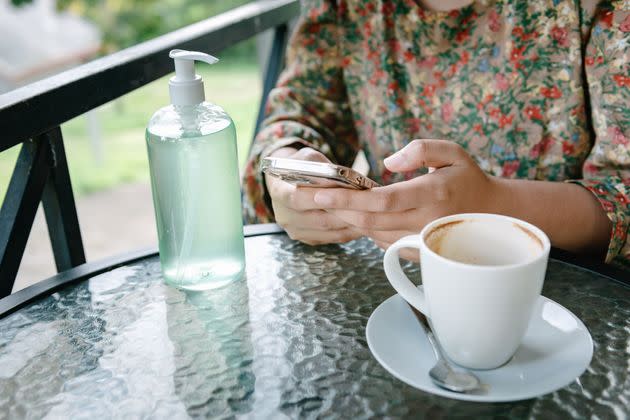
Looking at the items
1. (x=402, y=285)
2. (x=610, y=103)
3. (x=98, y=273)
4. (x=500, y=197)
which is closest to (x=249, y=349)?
(x=402, y=285)

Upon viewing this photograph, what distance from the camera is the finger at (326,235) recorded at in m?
0.87

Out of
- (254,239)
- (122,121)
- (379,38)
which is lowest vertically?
(122,121)

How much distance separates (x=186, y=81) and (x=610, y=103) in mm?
610

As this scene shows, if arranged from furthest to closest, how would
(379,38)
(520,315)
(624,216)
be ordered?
(379,38)
(624,216)
(520,315)

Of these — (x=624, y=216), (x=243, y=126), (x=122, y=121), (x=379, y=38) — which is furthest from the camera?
(x=122, y=121)

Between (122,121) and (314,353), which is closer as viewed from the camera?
(314,353)

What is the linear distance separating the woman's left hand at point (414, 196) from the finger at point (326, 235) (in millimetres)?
41

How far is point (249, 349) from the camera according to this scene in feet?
2.24

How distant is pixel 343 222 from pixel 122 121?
463cm

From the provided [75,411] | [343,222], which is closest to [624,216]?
[343,222]

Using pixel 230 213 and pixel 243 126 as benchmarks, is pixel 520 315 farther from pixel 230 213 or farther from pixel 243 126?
pixel 243 126

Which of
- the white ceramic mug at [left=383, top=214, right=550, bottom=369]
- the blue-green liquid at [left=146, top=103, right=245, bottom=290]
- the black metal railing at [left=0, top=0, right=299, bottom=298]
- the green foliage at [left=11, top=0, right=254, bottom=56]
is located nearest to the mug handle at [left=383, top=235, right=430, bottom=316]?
the white ceramic mug at [left=383, top=214, right=550, bottom=369]

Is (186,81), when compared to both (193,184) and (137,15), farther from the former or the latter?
(137,15)

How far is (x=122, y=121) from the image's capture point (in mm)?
5195
